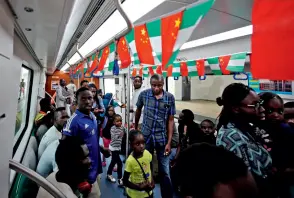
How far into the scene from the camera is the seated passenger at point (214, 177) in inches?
28.6

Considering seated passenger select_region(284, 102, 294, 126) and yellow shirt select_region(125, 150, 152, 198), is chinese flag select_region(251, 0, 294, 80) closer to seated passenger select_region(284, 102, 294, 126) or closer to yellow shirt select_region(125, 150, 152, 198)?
seated passenger select_region(284, 102, 294, 126)

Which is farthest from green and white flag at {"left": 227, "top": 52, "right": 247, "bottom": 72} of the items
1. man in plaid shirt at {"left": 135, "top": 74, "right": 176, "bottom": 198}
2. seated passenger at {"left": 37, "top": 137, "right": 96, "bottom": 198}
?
seated passenger at {"left": 37, "top": 137, "right": 96, "bottom": 198}

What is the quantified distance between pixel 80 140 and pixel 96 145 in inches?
8.4

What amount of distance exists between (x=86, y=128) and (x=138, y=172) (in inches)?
29.6

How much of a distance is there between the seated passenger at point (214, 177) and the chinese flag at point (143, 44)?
1.45m

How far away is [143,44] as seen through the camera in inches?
84.0

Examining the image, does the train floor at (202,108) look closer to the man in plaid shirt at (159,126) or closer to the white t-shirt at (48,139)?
the man in plaid shirt at (159,126)

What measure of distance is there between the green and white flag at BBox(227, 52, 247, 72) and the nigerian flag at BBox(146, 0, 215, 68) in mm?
2357

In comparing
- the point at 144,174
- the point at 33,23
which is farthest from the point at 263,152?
the point at 33,23

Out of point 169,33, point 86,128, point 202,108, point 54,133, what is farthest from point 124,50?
point 202,108

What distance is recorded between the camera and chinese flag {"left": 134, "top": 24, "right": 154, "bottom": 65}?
2086mm

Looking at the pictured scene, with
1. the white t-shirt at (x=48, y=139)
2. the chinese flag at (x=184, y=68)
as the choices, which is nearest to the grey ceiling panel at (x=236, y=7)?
Result: the chinese flag at (x=184, y=68)

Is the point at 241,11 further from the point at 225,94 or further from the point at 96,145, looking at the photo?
the point at 96,145

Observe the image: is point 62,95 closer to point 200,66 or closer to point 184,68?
point 184,68
